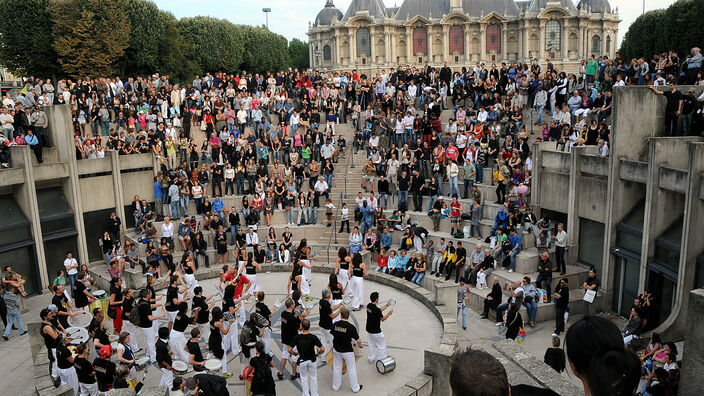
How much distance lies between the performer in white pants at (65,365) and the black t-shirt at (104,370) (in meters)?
0.68

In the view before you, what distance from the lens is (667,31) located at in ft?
167

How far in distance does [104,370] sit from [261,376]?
3.64 m

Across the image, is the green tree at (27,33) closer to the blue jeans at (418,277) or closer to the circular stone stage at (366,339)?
the circular stone stage at (366,339)

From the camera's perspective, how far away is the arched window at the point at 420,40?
105938 millimetres

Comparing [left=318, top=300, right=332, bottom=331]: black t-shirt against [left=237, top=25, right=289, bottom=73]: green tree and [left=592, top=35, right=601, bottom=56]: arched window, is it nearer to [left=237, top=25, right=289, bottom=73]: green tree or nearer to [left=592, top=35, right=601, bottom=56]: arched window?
[left=237, top=25, right=289, bottom=73]: green tree

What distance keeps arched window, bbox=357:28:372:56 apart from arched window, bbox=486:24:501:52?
2254 centimetres

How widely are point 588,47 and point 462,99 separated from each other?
84.2 meters

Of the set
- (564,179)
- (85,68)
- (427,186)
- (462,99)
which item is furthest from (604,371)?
(85,68)

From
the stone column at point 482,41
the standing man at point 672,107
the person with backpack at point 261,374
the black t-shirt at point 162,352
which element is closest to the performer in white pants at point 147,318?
the black t-shirt at point 162,352

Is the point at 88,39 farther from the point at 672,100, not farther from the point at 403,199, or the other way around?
the point at 672,100

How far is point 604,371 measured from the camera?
3475 mm

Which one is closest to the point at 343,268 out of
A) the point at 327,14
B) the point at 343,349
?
the point at 343,349

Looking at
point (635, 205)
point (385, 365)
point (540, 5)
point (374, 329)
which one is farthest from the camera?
point (540, 5)

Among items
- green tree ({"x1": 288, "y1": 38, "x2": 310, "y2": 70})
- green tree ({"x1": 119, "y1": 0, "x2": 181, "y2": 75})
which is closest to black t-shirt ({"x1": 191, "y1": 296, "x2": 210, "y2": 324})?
green tree ({"x1": 119, "y1": 0, "x2": 181, "y2": 75})
